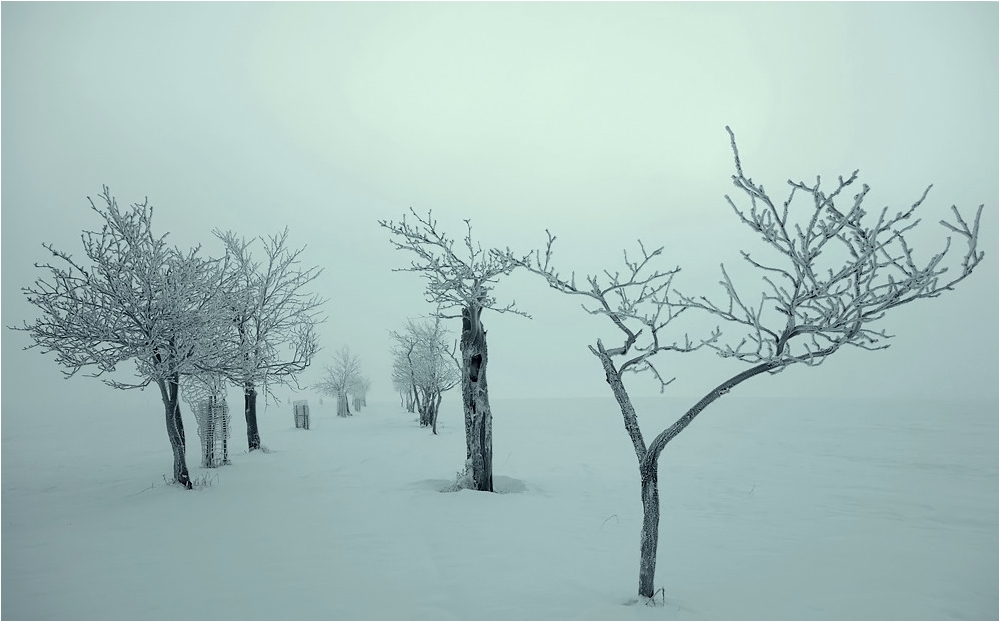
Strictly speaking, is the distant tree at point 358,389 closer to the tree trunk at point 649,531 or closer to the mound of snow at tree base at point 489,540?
the mound of snow at tree base at point 489,540

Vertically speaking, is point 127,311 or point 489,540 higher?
point 127,311

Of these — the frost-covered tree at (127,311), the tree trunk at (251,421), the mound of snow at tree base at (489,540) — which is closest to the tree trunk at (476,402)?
the mound of snow at tree base at (489,540)

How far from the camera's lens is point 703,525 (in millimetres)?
10070

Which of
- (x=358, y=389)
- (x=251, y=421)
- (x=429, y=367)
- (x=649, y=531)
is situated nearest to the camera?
(x=649, y=531)

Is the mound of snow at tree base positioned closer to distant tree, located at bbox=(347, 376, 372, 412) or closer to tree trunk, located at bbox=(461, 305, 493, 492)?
tree trunk, located at bbox=(461, 305, 493, 492)

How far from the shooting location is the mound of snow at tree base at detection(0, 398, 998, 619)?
6090 mm

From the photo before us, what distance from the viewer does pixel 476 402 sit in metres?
12.1

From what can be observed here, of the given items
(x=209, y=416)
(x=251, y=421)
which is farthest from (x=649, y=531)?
(x=251, y=421)

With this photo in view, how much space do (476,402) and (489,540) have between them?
Answer: 13.3 feet

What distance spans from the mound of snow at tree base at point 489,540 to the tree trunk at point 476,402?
3.06 feet

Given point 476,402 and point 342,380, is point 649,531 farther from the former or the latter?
point 342,380

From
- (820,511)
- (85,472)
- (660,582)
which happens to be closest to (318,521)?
(660,582)

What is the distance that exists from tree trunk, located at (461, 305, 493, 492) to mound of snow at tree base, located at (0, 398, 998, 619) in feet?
3.06

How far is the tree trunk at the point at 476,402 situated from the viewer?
11961mm
